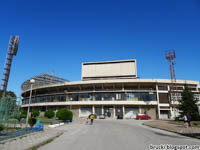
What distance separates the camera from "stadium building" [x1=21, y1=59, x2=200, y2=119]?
3688 cm

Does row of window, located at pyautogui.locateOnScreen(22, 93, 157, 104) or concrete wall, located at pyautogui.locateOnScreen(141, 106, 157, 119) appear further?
row of window, located at pyautogui.locateOnScreen(22, 93, 157, 104)

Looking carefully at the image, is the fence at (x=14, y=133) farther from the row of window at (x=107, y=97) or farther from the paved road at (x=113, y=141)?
the row of window at (x=107, y=97)

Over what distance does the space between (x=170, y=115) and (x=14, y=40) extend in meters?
49.0

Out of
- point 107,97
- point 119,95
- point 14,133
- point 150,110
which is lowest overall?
point 150,110

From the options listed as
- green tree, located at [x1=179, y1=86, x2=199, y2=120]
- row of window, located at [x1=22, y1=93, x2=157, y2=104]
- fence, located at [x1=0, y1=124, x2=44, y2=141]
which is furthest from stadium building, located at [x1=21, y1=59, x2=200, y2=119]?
fence, located at [x1=0, y1=124, x2=44, y2=141]

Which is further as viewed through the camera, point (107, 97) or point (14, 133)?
point (107, 97)

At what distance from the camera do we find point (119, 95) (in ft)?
127

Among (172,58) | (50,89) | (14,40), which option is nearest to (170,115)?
(172,58)

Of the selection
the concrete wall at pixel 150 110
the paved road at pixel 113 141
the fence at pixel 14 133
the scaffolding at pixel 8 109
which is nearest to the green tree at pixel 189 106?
the concrete wall at pixel 150 110

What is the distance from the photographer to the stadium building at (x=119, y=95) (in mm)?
36875

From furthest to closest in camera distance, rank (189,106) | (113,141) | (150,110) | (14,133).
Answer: (150,110) → (189,106) → (14,133) → (113,141)

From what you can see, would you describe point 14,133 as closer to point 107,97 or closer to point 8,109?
point 8,109

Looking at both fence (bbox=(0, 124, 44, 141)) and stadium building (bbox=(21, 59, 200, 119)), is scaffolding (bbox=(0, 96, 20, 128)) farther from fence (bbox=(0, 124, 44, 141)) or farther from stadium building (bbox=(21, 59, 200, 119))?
stadium building (bbox=(21, 59, 200, 119))

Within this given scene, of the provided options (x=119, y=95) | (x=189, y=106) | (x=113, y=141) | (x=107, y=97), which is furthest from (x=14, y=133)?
(x=119, y=95)
